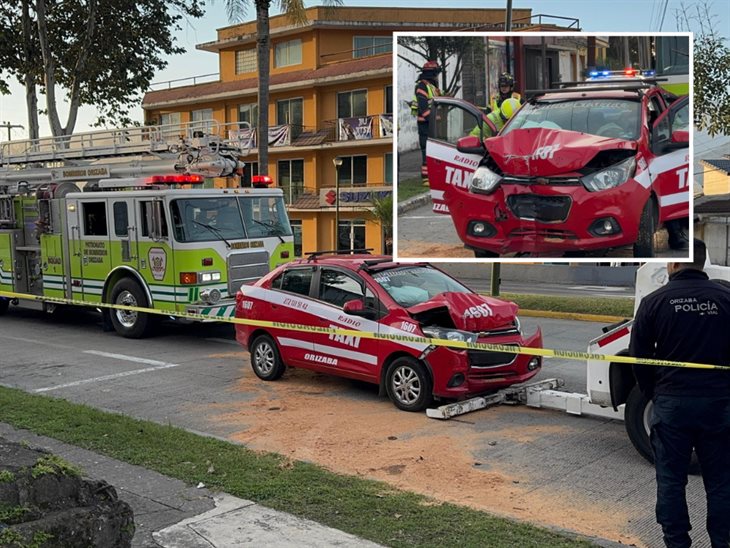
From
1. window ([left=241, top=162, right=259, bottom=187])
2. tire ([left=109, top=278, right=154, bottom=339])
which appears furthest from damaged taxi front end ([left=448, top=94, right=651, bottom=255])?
window ([left=241, top=162, right=259, bottom=187])

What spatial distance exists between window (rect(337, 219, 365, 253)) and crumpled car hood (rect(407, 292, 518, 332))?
89.7 ft

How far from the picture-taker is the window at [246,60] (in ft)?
134

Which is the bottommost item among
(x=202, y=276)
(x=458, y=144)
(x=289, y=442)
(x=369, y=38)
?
(x=289, y=442)

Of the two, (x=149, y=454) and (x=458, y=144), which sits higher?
(x=458, y=144)

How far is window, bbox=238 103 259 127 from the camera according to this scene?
39.4m

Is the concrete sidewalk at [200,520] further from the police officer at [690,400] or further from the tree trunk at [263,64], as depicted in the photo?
the tree trunk at [263,64]

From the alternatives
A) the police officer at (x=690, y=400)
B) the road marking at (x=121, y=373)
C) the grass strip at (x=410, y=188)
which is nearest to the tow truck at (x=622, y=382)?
the police officer at (x=690, y=400)

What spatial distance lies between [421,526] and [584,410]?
10.4ft

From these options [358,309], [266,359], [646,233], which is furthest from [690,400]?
[266,359]

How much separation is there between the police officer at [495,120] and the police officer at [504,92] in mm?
23

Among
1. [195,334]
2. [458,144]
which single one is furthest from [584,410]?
[195,334]

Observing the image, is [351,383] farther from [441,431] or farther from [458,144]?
[458,144]

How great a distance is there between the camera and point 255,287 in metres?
10.2

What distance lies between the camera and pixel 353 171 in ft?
117
